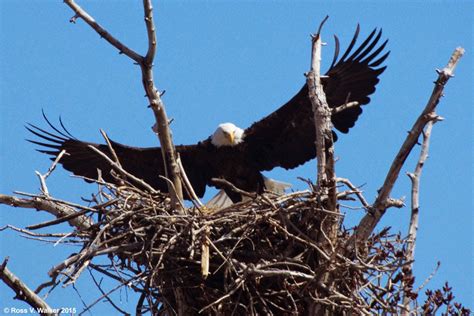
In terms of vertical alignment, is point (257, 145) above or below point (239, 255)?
above

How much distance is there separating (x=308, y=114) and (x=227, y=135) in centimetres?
69

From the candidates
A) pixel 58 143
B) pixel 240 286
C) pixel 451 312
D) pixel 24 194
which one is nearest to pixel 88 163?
pixel 58 143

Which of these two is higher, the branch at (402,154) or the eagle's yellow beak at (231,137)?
the eagle's yellow beak at (231,137)

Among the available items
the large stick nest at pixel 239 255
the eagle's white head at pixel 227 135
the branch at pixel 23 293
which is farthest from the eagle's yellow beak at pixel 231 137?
the branch at pixel 23 293

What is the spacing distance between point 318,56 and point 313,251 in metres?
1.21

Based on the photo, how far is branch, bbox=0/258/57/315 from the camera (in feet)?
16.6

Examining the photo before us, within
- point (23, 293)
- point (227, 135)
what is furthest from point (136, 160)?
point (23, 293)

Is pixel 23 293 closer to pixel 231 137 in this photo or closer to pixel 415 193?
pixel 415 193

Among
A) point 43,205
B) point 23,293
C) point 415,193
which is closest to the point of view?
point 23,293

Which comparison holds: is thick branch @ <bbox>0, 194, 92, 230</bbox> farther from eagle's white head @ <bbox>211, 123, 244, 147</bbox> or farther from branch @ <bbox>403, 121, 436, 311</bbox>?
branch @ <bbox>403, 121, 436, 311</bbox>

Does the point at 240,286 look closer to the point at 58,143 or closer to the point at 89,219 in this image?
the point at 89,219

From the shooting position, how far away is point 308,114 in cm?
740

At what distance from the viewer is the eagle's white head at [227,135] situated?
7559mm

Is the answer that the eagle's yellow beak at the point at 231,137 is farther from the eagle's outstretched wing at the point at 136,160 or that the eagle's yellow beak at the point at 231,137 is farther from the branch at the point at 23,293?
the branch at the point at 23,293
